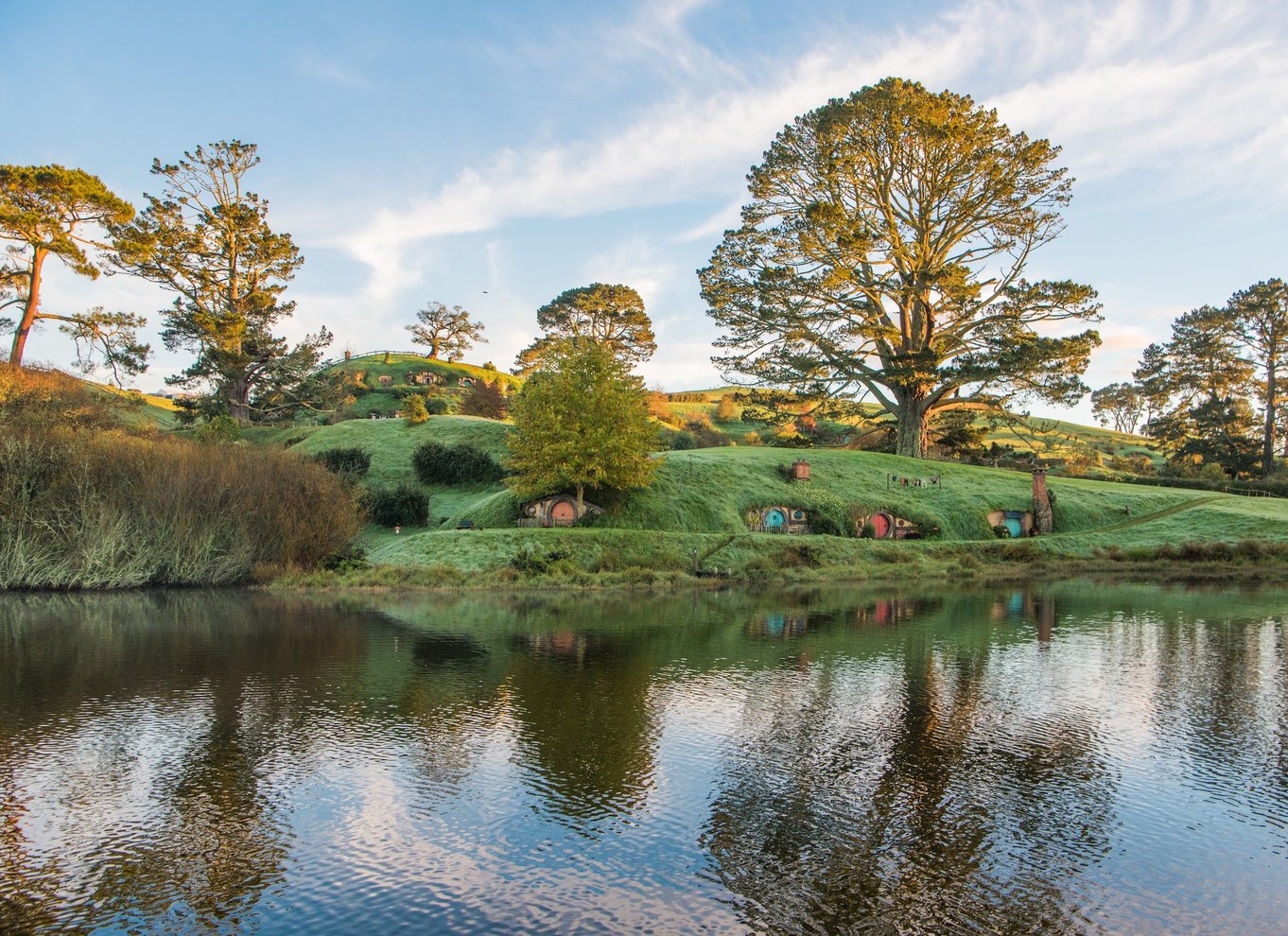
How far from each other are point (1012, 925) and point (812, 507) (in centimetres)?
4721

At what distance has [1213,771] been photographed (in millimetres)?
13594

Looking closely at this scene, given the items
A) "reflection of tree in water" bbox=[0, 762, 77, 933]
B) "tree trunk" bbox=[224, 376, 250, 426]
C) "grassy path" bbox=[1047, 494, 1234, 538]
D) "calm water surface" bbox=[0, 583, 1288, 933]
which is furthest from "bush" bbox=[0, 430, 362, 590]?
"grassy path" bbox=[1047, 494, 1234, 538]

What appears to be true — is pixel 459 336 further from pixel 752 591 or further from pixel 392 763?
pixel 392 763

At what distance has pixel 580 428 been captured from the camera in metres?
49.3

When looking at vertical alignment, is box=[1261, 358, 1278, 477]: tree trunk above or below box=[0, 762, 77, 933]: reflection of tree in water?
above

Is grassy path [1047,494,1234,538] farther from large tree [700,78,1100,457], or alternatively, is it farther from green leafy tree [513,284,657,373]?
green leafy tree [513,284,657,373]

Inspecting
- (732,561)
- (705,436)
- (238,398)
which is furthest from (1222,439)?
(238,398)

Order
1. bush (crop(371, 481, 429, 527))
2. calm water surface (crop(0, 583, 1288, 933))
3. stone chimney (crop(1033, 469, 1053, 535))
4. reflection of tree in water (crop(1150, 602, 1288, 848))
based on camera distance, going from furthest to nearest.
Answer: stone chimney (crop(1033, 469, 1053, 535)) < bush (crop(371, 481, 429, 527)) < reflection of tree in water (crop(1150, 602, 1288, 848)) < calm water surface (crop(0, 583, 1288, 933))

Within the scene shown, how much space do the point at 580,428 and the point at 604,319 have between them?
6039 centimetres

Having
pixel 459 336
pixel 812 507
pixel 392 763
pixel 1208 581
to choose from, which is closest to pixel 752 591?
pixel 812 507

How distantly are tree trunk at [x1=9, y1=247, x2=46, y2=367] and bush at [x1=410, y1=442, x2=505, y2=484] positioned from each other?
89.1 feet

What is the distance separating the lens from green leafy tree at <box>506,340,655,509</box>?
48125mm

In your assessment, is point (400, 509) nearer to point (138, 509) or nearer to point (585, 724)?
point (138, 509)

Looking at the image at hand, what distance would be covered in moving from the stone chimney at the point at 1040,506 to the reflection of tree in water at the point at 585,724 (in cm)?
4421
